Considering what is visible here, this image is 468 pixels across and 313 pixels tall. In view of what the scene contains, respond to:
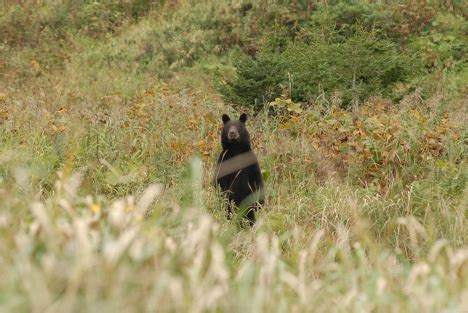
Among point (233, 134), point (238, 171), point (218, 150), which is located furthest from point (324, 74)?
point (238, 171)

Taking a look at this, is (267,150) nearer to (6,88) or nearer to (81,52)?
(6,88)

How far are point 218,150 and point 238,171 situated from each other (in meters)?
1.24

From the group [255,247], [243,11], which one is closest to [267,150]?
[255,247]

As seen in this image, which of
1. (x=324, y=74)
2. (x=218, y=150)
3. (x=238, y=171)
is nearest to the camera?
(x=238, y=171)

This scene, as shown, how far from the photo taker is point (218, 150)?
931cm

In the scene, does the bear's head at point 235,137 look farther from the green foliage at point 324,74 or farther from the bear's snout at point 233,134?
the green foliage at point 324,74

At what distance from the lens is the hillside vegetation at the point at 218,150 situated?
254 cm

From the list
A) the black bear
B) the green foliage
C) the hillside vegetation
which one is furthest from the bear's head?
the green foliage

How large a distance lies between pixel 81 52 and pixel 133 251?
15.5 m

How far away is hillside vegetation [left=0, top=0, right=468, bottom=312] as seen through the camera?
254cm

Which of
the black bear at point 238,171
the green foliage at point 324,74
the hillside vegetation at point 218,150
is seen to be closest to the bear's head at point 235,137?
the black bear at point 238,171

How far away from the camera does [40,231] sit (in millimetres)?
2848

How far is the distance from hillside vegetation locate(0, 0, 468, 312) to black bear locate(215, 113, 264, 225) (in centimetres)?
15

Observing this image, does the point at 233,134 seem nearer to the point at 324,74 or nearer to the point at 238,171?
the point at 238,171
